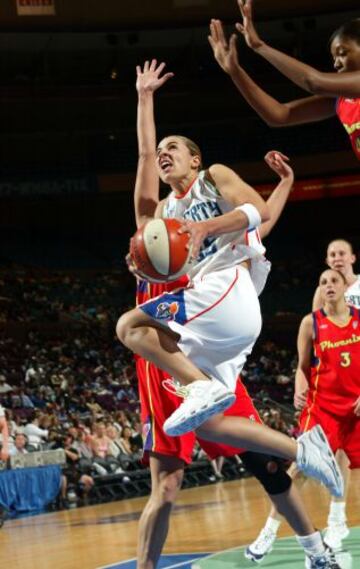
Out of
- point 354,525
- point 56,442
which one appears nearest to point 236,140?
point 56,442

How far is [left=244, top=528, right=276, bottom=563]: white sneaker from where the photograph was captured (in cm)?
643

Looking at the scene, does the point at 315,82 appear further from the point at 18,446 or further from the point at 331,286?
the point at 18,446

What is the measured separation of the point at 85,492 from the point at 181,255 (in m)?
10.3

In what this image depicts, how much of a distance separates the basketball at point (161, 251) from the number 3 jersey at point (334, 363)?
8.60 feet

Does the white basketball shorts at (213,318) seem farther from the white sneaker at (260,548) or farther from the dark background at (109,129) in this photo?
the dark background at (109,129)

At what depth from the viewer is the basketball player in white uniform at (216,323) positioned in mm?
4789

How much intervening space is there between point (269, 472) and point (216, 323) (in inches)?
38.1

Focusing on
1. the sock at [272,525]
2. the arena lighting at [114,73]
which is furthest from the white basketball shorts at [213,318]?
the arena lighting at [114,73]

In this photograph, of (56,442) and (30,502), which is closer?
(30,502)

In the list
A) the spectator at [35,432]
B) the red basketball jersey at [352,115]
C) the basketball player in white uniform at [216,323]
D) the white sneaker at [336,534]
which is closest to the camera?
the red basketball jersey at [352,115]

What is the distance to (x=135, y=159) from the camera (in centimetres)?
Answer: 3219

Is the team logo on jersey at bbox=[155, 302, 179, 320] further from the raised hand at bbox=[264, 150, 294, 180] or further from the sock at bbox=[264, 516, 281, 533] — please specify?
the sock at bbox=[264, 516, 281, 533]

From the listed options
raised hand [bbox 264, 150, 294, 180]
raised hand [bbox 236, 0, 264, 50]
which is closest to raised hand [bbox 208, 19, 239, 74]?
raised hand [bbox 236, 0, 264, 50]

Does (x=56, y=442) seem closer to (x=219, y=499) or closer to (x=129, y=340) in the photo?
(x=219, y=499)
